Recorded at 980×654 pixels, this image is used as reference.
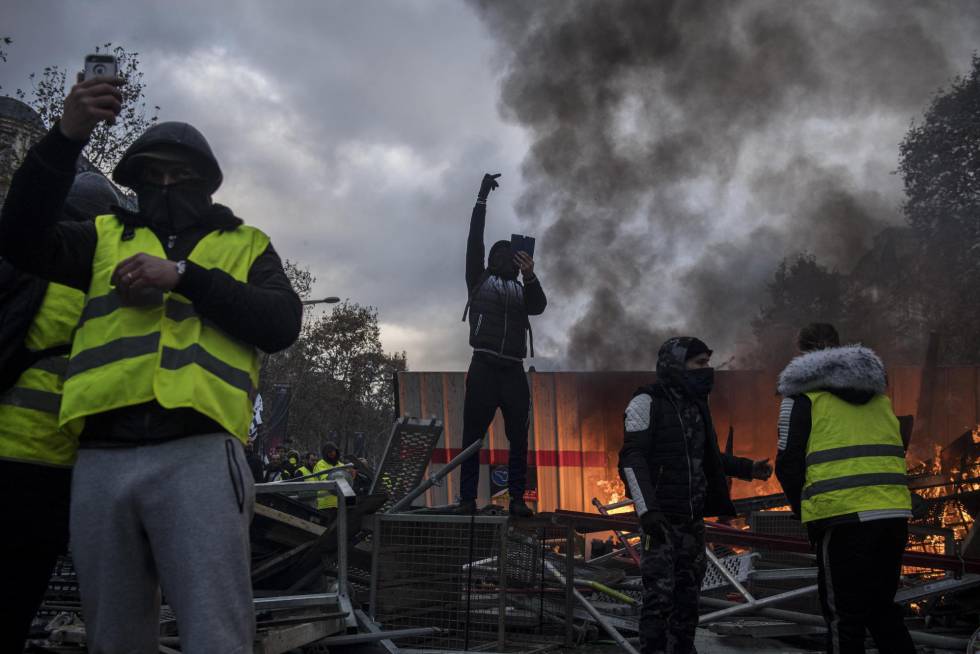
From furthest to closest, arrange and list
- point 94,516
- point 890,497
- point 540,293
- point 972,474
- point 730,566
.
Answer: point 972,474, point 730,566, point 540,293, point 890,497, point 94,516

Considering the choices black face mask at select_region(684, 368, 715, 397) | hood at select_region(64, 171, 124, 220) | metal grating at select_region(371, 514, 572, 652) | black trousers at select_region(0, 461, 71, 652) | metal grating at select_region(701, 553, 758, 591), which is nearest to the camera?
black trousers at select_region(0, 461, 71, 652)

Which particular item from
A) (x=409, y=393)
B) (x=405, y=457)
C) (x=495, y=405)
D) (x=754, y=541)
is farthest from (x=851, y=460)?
(x=409, y=393)

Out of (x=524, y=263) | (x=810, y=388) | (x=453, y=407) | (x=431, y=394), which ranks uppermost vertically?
(x=431, y=394)

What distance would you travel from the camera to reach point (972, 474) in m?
8.34

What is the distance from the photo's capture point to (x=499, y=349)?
6414mm

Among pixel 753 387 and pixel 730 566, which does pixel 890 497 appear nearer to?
pixel 730 566

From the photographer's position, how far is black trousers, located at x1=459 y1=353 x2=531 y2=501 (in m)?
6.39

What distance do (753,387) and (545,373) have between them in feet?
14.3

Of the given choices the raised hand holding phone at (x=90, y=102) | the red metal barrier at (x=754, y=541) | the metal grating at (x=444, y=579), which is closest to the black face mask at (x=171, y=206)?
the raised hand holding phone at (x=90, y=102)

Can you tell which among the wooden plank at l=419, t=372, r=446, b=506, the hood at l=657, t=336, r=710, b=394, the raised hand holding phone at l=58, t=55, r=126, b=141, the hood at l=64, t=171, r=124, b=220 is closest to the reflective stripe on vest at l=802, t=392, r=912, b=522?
the hood at l=657, t=336, r=710, b=394

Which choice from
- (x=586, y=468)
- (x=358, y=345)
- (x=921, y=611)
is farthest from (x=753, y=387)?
(x=358, y=345)

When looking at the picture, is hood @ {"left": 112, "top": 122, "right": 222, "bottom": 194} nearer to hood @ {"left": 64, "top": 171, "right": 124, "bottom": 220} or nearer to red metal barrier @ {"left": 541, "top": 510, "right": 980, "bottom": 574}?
hood @ {"left": 64, "top": 171, "right": 124, "bottom": 220}

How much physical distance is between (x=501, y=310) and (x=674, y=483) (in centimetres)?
193

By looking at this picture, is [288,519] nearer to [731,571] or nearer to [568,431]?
[731,571]
